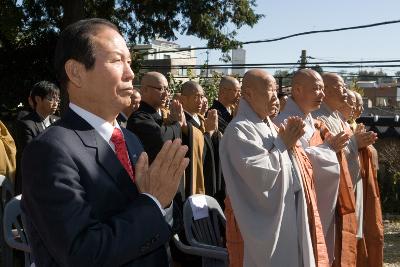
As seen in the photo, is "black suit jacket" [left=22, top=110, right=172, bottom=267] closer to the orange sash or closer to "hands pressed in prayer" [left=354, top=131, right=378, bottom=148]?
the orange sash

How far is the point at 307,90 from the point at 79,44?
290 cm

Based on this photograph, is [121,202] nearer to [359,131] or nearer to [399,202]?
[359,131]

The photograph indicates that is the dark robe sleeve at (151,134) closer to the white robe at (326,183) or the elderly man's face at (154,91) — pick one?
the elderly man's face at (154,91)

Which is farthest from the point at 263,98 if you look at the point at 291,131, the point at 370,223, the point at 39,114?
the point at 39,114

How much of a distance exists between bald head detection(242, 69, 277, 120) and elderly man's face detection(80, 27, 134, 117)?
2036 mm

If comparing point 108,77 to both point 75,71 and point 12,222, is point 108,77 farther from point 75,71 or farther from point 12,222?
point 12,222

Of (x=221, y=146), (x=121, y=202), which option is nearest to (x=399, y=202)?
(x=221, y=146)

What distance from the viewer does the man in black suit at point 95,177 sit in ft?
4.54

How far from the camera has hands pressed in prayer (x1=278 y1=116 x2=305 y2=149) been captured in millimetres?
3312

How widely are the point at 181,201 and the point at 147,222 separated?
2.96 m

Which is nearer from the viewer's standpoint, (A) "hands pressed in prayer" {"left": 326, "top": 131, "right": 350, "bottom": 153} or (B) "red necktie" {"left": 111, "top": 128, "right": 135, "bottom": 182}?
(B) "red necktie" {"left": 111, "top": 128, "right": 135, "bottom": 182}

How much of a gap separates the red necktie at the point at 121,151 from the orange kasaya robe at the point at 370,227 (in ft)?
11.2

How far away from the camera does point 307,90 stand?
4.21 m

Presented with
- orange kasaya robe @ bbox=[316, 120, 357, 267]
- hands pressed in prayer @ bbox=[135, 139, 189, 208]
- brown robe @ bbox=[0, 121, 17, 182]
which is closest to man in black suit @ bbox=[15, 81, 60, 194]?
brown robe @ bbox=[0, 121, 17, 182]
